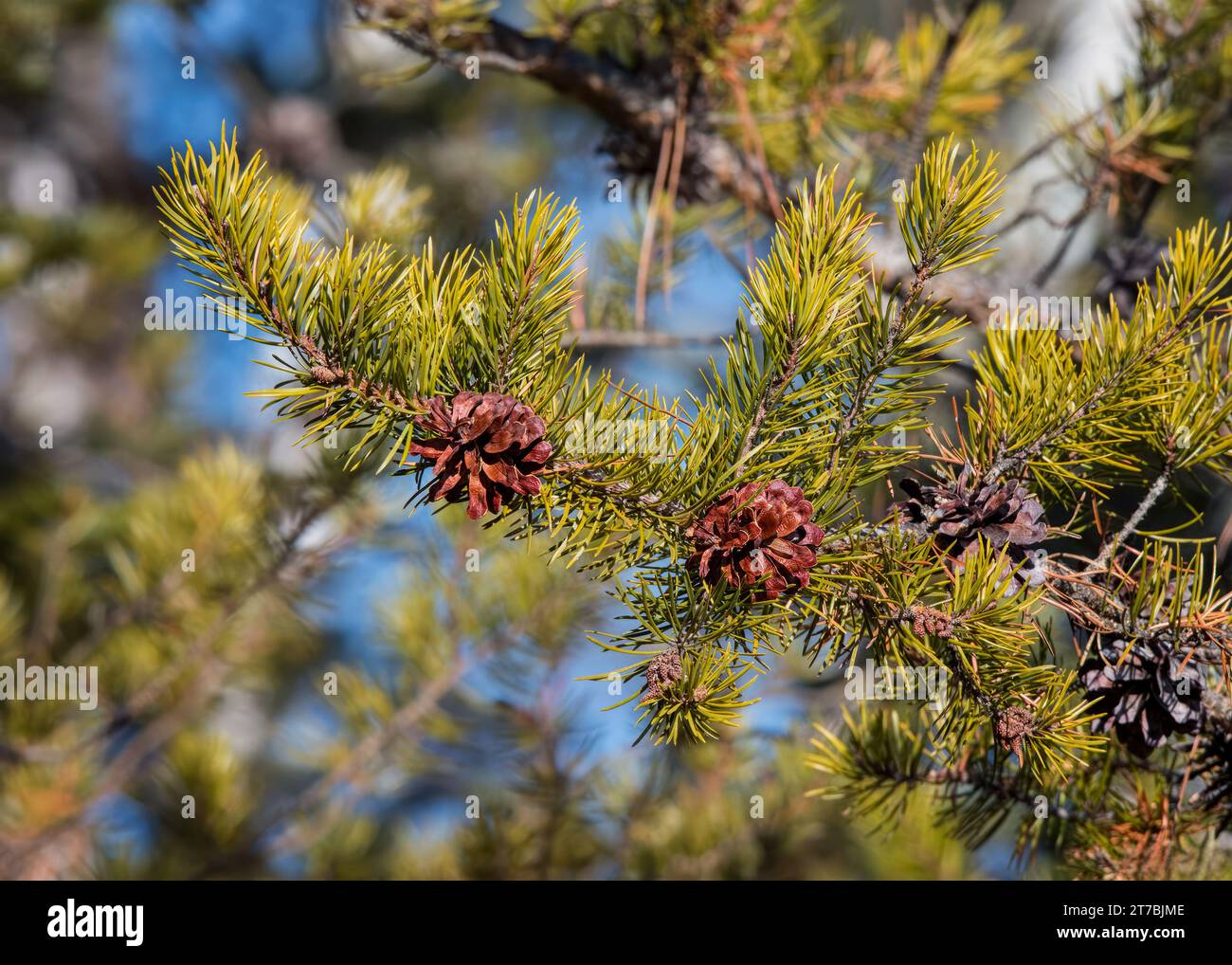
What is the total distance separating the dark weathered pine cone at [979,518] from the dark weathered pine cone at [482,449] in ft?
0.48

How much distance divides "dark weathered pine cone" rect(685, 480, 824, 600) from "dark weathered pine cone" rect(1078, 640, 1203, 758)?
14 centimetres

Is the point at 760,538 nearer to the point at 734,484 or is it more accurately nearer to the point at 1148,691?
the point at 734,484

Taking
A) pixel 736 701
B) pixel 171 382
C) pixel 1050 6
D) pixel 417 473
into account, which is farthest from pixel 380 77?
pixel 171 382

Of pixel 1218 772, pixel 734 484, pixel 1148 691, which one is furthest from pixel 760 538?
pixel 1218 772

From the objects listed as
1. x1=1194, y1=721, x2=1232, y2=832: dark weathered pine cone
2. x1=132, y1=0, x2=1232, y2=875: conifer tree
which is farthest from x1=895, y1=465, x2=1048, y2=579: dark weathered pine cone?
x1=1194, y1=721, x2=1232, y2=832: dark weathered pine cone

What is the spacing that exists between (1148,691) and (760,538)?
0.60 ft

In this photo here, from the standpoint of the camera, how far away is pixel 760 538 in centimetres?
32

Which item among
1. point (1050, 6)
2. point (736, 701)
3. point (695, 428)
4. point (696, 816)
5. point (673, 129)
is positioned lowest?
point (696, 816)

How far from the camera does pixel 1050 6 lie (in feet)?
5.38

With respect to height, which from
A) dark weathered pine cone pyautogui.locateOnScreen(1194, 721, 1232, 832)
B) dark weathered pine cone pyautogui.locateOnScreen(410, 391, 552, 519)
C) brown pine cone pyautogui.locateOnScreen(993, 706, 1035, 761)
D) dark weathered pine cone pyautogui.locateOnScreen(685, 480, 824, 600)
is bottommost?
dark weathered pine cone pyautogui.locateOnScreen(1194, 721, 1232, 832)

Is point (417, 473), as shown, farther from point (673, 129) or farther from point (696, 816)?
point (696, 816)

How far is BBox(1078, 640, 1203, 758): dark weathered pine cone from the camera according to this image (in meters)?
0.37

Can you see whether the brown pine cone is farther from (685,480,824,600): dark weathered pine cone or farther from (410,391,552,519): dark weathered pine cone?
(410,391,552,519): dark weathered pine cone

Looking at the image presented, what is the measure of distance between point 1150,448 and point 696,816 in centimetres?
77
